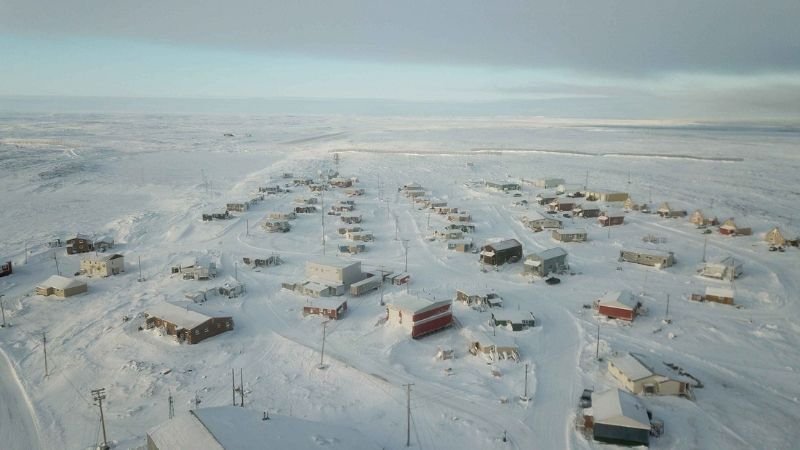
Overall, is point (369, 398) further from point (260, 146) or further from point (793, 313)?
point (260, 146)

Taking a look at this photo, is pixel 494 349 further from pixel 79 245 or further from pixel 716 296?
pixel 79 245

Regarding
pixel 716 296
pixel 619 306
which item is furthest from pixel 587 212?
pixel 619 306

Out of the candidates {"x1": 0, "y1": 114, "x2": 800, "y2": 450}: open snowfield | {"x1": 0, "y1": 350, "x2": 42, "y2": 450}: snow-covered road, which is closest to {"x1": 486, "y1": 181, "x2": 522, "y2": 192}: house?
{"x1": 0, "y1": 114, "x2": 800, "y2": 450}: open snowfield

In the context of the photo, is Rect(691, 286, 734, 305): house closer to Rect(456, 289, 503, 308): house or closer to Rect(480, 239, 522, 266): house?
Rect(456, 289, 503, 308): house

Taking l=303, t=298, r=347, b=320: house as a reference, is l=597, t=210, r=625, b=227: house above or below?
above

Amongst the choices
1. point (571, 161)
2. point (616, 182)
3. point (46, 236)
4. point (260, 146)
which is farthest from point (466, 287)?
point (260, 146)
